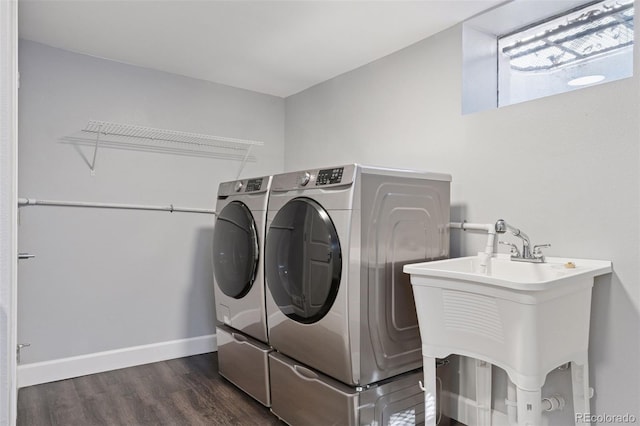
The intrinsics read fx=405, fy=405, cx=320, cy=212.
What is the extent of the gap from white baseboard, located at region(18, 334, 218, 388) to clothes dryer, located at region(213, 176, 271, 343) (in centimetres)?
65

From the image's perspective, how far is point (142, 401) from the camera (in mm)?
2352

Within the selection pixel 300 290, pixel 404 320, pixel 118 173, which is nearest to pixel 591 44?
pixel 404 320

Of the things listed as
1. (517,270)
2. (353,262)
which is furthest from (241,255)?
(517,270)

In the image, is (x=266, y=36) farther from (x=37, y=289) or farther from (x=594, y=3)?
(x=37, y=289)

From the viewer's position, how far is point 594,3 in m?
1.94

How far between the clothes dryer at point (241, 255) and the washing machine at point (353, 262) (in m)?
0.16

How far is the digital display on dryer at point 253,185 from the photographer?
2312 millimetres

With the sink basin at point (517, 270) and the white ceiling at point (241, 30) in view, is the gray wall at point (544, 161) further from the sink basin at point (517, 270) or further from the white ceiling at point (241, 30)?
the white ceiling at point (241, 30)

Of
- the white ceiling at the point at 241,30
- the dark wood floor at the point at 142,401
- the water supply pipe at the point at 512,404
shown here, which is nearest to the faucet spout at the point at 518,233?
the water supply pipe at the point at 512,404

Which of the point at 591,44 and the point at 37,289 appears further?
the point at 37,289

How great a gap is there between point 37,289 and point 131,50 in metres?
1.66

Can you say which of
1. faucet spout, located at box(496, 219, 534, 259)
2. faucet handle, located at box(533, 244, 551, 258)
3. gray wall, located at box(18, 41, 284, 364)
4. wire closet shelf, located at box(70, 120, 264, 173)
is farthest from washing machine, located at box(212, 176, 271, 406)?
faucet handle, located at box(533, 244, 551, 258)

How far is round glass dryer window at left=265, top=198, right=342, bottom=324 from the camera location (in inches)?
69.8

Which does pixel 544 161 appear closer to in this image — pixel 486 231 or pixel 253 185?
pixel 486 231
